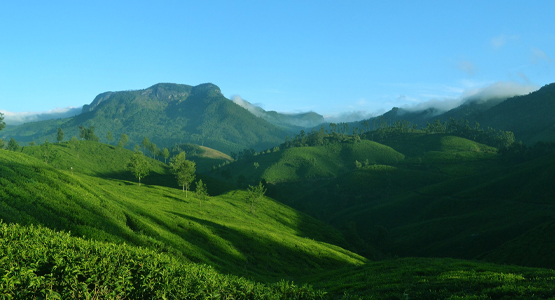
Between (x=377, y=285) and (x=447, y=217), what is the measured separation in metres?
164

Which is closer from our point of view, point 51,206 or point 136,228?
point 51,206

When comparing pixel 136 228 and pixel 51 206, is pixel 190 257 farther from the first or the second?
pixel 51 206

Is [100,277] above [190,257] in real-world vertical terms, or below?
above

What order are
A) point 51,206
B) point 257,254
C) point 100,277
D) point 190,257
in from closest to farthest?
point 100,277 → point 51,206 → point 190,257 → point 257,254

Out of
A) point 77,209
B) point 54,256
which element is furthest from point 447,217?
point 54,256

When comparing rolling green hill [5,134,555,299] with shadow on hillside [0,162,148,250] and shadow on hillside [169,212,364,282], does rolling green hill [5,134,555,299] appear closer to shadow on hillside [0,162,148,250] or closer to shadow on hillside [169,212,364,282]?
shadow on hillside [0,162,148,250]

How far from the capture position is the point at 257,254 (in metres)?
67.7

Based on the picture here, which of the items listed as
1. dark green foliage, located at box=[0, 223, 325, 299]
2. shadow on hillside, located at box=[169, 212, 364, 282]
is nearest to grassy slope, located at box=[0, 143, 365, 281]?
shadow on hillside, located at box=[169, 212, 364, 282]

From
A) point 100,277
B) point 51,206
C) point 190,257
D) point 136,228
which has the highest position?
point 100,277

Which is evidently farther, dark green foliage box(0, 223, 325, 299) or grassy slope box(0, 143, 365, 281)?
grassy slope box(0, 143, 365, 281)

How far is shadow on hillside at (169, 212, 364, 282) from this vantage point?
5606 centimetres

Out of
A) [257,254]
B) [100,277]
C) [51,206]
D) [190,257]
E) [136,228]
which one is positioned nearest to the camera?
[100,277]

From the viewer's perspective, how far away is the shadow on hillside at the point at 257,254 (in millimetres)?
56062

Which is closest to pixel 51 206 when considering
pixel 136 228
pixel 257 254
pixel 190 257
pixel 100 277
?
pixel 136 228
